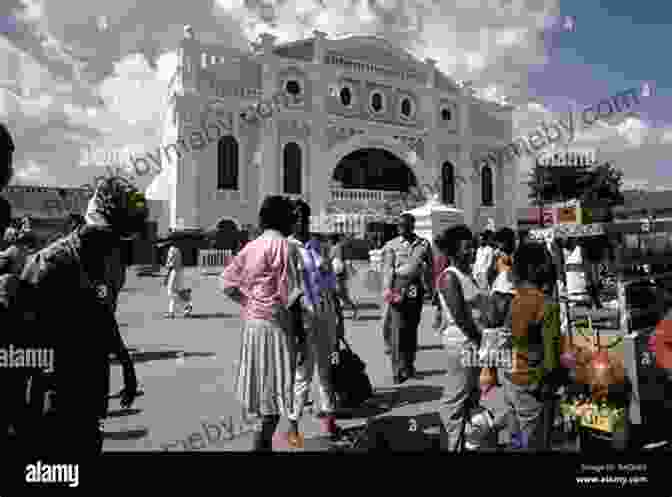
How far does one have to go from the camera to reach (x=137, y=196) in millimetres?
2785

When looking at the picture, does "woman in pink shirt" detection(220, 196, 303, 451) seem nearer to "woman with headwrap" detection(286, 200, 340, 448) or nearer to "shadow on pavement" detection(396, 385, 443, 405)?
"woman with headwrap" detection(286, 200, 340, 448)

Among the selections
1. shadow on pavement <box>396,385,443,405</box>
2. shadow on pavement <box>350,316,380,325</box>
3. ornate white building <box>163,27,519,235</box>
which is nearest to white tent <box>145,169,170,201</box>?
ornate white building <box>163,27,519,235</box>

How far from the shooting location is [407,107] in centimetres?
2930

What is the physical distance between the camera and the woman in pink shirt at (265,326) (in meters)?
2.92

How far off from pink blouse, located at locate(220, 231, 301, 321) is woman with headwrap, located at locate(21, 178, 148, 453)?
813 millimetres

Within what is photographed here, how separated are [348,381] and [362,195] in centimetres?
2348

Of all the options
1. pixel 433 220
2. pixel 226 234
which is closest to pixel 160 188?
pixel 226 234

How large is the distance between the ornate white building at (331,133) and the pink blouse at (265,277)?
20.6 metres

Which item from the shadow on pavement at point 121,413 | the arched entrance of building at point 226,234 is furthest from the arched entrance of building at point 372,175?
the shadow on pavement at point 121,413

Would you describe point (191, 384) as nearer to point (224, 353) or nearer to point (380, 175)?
point (224, 353)

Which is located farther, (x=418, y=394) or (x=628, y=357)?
(x=418, y=394)

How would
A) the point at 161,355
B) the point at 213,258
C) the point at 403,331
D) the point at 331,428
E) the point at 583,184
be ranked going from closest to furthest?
the point at 331,428 → the point at 403,331 → the point at 161,355 → the point at 213,258 → the point at 583,184

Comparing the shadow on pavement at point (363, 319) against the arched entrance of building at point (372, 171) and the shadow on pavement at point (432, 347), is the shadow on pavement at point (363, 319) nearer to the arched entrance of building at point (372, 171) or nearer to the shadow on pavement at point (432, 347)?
the shadow on pavement at point (432, 347)
